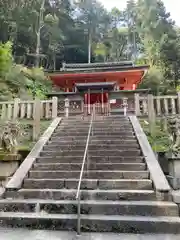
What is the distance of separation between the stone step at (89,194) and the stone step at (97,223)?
550 millimetres

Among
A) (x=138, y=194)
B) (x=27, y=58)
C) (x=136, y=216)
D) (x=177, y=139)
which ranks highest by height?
(x=27, y=58)

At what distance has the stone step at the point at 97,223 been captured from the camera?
156 inches

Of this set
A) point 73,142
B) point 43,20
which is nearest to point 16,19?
point 43,20

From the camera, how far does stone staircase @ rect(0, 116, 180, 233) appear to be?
4070 millimetres

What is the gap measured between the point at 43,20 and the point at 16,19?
351 cm

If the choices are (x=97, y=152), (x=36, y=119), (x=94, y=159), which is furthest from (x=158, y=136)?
(x=36, y=119)

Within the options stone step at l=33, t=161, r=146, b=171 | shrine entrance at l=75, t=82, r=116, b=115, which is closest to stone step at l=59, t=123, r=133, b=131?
stone step at l=33, t=161, r=146, b=171

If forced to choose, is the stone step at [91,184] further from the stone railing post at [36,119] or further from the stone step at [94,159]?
the stone railing post at [36,119]

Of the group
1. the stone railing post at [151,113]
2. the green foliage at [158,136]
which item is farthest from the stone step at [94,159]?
the stone railing post at [151,113]

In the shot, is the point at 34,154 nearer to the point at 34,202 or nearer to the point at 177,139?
the point at 34,202

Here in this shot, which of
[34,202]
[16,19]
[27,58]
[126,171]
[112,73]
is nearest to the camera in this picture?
[34,202]

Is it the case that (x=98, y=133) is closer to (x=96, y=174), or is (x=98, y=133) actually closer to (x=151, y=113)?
(x=151, y=113)

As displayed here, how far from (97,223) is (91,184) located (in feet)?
4.08

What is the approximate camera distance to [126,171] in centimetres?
560
